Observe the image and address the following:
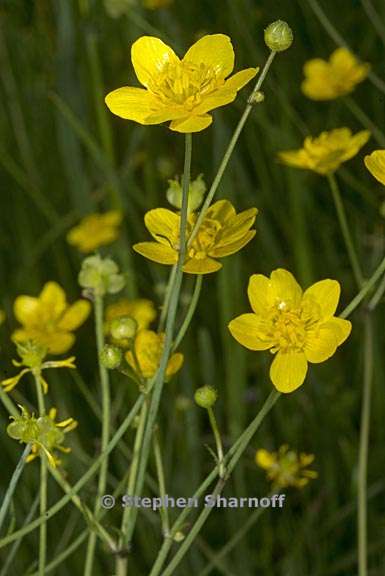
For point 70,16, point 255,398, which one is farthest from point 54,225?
point 255,398

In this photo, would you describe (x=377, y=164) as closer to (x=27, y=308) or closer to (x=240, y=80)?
(x=240, y=80)

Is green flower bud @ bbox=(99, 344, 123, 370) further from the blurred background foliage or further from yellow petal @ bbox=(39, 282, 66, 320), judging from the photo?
yellow petal @ bbox=(39, 282, 66, 320)

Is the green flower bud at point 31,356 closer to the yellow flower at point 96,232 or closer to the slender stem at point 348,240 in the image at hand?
the slender stem at point 348,240

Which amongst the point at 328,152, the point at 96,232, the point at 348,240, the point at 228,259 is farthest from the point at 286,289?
the point at 96,232

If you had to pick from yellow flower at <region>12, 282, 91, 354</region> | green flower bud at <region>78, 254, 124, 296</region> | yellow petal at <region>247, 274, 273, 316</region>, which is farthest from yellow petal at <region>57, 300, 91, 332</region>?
yellow petal at <region>247, 274, 273, 316</region>

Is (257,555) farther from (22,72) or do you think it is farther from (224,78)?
(22,72)

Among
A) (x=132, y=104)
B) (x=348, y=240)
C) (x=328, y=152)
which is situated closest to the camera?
(x=132, y=104)
